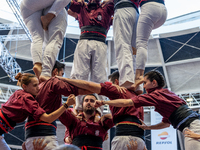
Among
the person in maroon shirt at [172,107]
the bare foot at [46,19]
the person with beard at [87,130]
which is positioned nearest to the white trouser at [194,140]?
the person in maroon shirt at [172,107]

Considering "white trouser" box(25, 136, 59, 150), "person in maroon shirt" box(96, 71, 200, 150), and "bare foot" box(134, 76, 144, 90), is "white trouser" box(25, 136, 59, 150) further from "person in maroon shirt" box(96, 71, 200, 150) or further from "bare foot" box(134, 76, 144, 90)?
"bare foot" box(134, 76, 144, 90)

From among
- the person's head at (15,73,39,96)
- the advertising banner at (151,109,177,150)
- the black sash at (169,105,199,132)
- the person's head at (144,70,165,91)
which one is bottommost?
the advertising banner at (151,109,177,150)

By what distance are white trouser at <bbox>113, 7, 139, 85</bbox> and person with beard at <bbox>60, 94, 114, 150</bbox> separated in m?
1.02

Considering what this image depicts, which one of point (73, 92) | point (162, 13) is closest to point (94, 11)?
point (162, 13)

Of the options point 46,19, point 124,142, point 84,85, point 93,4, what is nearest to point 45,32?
point 46,19

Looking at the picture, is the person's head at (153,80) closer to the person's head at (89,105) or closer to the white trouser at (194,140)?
the white trouser at (194,140)

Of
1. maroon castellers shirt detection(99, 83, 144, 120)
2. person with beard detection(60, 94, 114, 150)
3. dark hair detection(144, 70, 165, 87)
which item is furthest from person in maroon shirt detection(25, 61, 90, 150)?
dark hair detection(144, 70, 165, 87)

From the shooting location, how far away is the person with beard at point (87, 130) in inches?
175

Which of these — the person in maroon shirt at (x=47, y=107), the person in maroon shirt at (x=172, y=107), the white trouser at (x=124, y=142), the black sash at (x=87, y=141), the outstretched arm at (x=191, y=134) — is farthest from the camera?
the black sash at (x=87, y=141)

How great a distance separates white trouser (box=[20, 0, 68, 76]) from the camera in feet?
13.6

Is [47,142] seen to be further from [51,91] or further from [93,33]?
[93,33]

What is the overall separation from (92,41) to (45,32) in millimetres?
913

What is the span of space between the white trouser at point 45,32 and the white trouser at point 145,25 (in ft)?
4.41

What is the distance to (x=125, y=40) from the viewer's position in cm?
436
